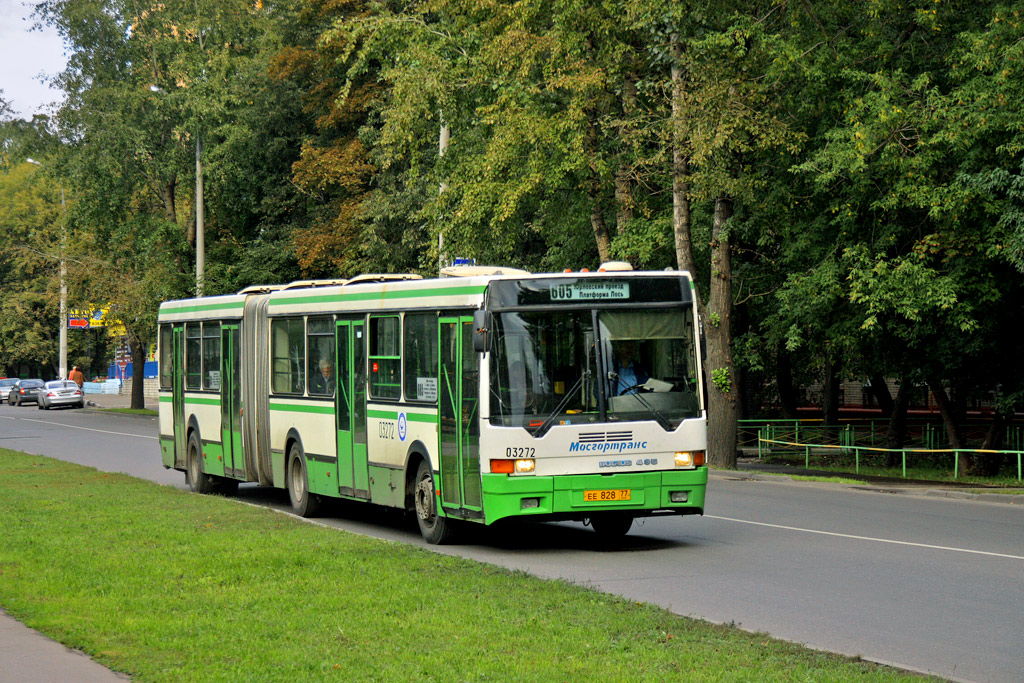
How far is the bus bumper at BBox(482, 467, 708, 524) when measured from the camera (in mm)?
13352

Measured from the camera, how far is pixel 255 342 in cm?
1922

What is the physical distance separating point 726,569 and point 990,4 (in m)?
15.2

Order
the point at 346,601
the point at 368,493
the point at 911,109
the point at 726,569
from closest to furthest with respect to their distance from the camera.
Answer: the point at 346,601 < the point at 726,569 < the point at 368,493 < the point at 911,109

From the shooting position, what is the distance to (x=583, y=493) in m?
13.5

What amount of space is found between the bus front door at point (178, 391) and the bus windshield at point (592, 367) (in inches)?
387

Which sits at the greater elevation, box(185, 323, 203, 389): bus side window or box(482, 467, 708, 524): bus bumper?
box(185, 323, 203, 389): bus side window

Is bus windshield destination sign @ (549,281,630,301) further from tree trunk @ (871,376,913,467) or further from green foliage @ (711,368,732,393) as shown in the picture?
tree trunk @ (871,376,913,467)

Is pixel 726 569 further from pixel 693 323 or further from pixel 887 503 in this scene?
pixel 887 503

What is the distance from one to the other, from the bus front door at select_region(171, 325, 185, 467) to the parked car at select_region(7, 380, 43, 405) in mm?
53453

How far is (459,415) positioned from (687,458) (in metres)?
2.30

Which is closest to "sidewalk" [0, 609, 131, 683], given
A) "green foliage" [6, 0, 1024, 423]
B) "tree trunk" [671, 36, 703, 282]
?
"green foliage" [6, 0, 1024, 423]

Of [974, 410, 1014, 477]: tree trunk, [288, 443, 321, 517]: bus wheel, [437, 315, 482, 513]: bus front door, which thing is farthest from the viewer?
[974, 410, 1014, 477]: tree trunk

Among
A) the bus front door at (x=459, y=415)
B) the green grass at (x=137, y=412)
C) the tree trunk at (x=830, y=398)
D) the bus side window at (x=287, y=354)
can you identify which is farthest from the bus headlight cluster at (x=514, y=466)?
the green grass at (x=137, y=412)

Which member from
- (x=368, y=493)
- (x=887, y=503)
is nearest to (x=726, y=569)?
(x=368, y=493)
